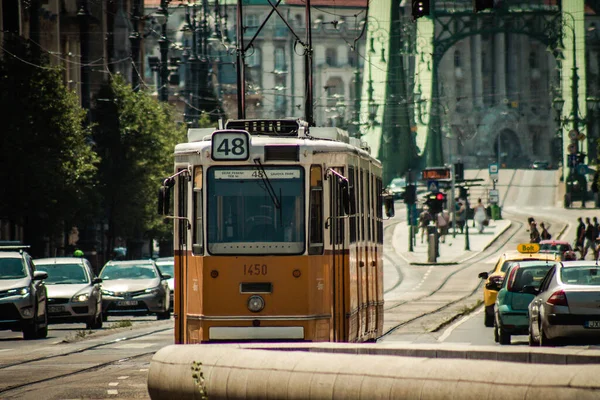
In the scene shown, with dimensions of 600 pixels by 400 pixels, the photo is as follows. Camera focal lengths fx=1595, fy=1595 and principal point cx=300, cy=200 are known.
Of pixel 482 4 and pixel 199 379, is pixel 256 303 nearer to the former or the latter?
pixel 199 379

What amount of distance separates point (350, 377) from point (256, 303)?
21.5 feet

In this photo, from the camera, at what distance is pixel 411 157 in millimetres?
121062

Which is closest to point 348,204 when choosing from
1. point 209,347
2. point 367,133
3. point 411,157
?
point 209,347

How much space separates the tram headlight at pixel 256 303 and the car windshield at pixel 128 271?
20.6 metres

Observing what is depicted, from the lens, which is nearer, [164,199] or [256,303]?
[164,199]

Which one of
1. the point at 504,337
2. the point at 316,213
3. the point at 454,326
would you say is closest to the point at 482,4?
the point at 504,337

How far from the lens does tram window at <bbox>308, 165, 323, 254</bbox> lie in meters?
16.5

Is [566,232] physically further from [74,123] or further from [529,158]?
[529,158]

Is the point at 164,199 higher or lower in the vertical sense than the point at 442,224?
lower

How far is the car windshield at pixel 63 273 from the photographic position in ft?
109

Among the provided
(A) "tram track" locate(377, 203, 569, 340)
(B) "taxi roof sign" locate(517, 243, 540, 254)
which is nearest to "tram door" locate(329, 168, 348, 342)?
(A) "tram track" locate(377, 203, 569, 340)

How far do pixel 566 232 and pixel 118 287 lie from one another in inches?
1609

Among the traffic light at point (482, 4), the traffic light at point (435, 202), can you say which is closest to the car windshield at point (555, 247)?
the traffic light at point (435, 202)

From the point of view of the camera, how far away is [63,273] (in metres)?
33.6
